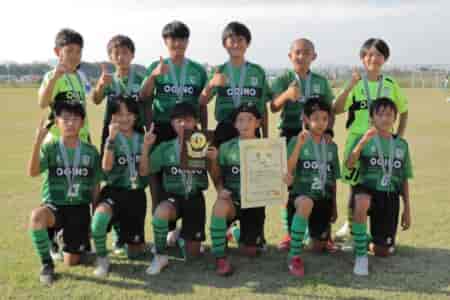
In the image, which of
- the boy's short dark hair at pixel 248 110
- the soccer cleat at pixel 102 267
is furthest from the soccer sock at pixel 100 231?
the boy's short dark hair at pixel 248 110

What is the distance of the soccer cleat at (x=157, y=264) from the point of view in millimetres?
4262

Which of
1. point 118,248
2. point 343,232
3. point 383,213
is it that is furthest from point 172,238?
point 383,213

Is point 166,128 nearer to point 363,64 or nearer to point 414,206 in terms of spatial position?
point 363,64

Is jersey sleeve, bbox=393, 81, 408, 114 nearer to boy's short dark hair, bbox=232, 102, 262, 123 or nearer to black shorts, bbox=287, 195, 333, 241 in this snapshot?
black shorts, bbox=287, 195, 333, 241

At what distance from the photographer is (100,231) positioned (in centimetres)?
428

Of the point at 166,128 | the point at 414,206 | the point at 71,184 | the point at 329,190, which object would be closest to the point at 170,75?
the point at 166,128

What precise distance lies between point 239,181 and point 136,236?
1.12m

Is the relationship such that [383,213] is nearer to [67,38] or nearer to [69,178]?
[69,178]

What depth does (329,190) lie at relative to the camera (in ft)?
15.2

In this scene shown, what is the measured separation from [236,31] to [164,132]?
1261mm

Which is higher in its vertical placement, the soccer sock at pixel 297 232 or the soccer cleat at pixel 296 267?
the soccer sock at pixel 297 232

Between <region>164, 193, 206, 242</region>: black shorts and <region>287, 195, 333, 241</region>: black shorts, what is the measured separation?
86 cm

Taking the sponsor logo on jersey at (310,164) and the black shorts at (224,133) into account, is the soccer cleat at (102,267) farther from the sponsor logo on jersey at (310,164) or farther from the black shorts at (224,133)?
the sponsor logo on jersey at (310,164)

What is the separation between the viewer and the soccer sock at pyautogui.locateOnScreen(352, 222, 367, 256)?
438 cm
